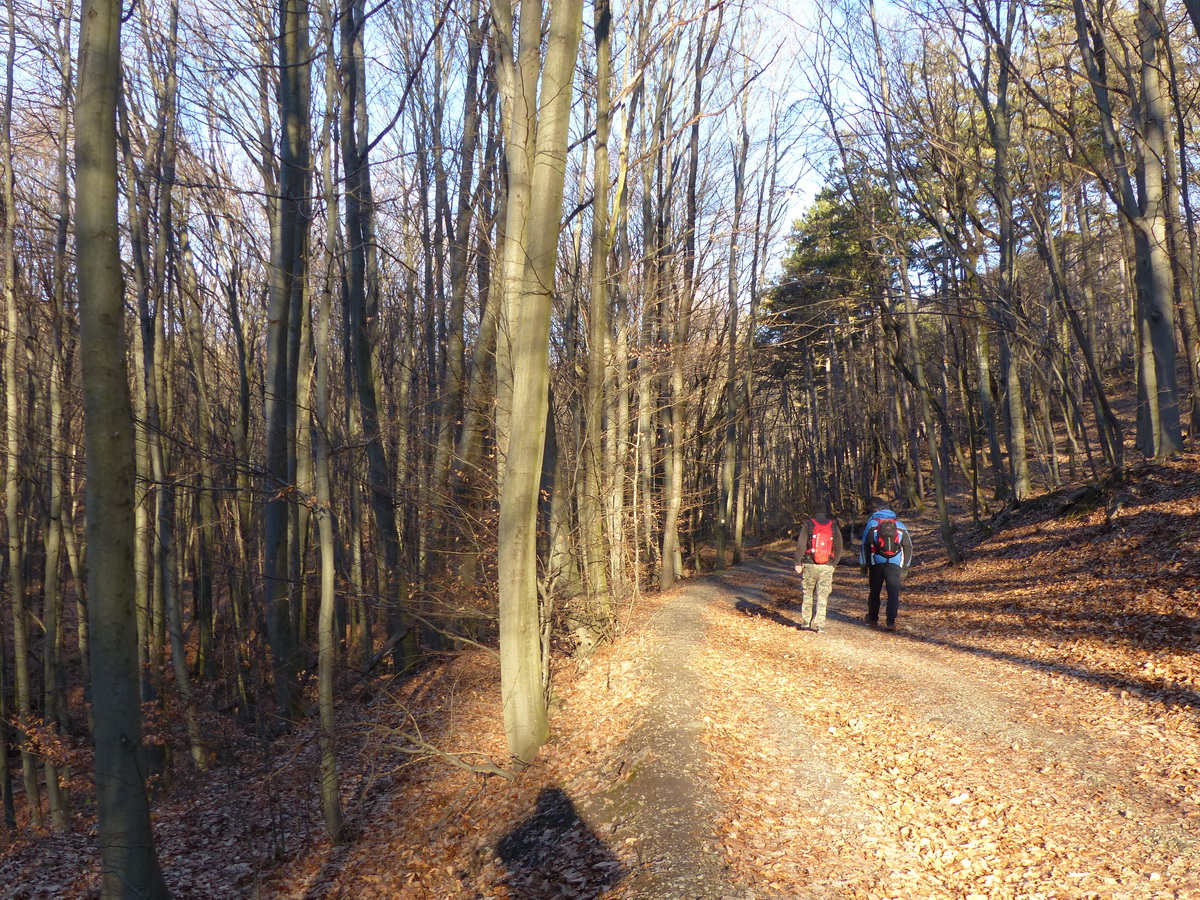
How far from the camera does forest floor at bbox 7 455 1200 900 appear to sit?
199 inches

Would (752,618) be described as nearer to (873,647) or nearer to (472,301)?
(873,647)

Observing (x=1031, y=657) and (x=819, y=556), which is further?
(x=819, y=556)

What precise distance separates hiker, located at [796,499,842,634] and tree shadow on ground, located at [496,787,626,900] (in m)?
5.83

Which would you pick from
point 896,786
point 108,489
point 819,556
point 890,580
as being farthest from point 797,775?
point 890,580

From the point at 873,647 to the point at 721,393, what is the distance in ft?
45.2

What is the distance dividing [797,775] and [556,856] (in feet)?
6.81

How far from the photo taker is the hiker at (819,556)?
11.4 meters

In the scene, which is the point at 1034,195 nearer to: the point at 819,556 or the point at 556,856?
the point at 819,556

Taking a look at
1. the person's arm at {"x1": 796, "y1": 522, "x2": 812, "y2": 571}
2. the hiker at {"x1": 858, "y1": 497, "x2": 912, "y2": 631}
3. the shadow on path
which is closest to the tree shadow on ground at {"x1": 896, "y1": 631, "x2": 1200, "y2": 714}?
the shadow on path

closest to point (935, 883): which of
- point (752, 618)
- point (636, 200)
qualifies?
point (752, 618)

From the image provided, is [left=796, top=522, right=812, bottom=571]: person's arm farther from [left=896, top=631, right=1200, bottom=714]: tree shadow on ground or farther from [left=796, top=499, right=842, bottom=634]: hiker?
[left=896, top=631, right=1200, bottom=714]: tree shadow on ground

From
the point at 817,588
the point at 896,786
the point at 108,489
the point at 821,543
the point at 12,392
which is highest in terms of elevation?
the point at 12,392

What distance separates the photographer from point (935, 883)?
473 cm

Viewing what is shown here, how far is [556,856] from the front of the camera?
605 centimetres
